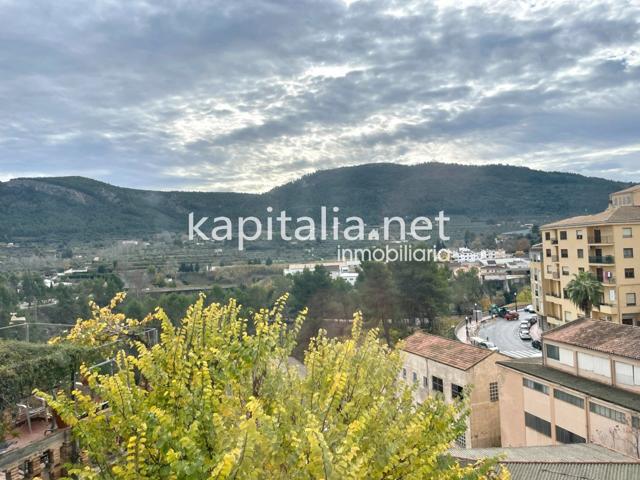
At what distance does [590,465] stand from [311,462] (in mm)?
13390

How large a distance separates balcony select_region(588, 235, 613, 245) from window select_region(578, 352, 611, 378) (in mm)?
20592

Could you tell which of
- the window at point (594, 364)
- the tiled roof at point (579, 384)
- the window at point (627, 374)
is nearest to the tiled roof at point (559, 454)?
the tiled roof at point (579, 384)

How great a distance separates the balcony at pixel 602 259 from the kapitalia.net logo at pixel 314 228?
239 ft

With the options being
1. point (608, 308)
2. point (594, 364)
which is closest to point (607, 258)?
point (608, 308)

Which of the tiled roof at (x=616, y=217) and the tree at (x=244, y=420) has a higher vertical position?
the tiled roof at (x=616, y=217)

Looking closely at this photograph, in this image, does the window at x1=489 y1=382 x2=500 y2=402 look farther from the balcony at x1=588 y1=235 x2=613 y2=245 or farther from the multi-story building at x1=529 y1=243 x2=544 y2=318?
the multi-story building at x1=529 y1=243 x2=544 y2=318

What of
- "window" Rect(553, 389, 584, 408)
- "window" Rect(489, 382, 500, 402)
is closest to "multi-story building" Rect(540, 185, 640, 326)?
"window" Rect(489, 382, 500, 402)

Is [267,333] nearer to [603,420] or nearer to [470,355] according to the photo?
[603,420]

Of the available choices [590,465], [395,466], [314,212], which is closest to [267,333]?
[395,466]

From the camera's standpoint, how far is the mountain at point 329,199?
101438mm

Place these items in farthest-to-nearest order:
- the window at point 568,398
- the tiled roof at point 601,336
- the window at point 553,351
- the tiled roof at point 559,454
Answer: the window at point 553,351
the tiled roof at point 601,336
the window at point 568,398
the tiled roof at point 559,454

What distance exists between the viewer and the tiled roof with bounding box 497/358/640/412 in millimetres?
17453

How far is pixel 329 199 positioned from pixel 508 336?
11150 centimetres

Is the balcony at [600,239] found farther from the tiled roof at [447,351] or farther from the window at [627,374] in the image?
the window at [627,374]
